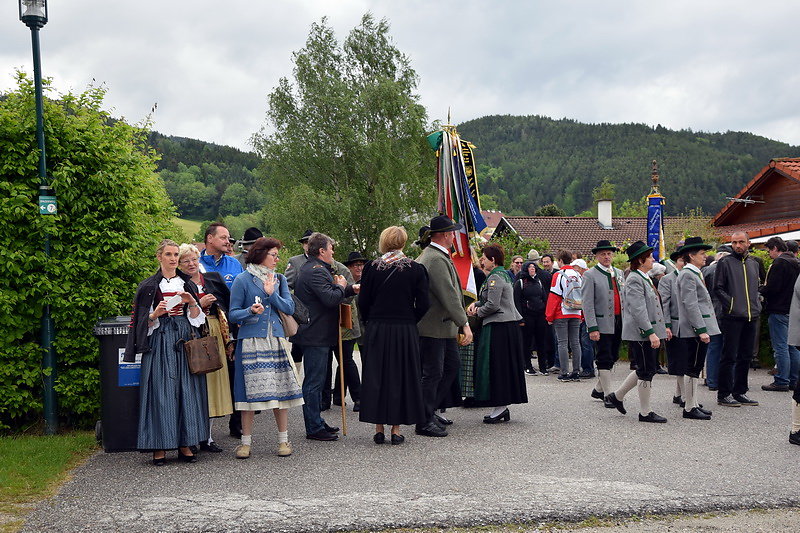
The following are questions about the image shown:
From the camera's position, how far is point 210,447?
7199 mm

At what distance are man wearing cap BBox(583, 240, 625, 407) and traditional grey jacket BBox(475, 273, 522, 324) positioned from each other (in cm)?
134

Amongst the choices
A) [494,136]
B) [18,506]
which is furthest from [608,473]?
[494,136]

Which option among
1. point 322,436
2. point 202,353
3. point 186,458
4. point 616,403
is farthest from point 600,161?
point 186,458

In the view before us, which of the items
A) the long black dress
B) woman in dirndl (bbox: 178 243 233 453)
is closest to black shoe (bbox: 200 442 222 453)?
woman in dirndl (bbox: 178 243 233 453)

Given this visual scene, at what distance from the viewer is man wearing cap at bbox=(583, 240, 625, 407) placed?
30.5 ft

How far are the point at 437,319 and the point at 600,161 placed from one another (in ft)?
361

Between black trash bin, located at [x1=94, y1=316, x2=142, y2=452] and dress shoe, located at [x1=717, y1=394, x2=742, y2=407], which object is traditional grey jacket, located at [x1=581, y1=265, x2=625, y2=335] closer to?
dress shoe, located at [x1=717, y1=394, x2=742, y2=407]

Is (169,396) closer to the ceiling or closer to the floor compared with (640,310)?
closer to the floor

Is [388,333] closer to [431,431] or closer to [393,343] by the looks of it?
[393,343]

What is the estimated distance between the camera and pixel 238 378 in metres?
6.86

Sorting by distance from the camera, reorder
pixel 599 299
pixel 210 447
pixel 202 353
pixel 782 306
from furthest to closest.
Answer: pixel 782 306
pixel 599 299
pixel 210 447
pixel 202 353

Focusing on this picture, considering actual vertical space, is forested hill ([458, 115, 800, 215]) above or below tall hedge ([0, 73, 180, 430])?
above

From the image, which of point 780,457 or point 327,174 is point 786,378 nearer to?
point 780,457

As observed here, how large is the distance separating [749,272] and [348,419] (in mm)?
5276
